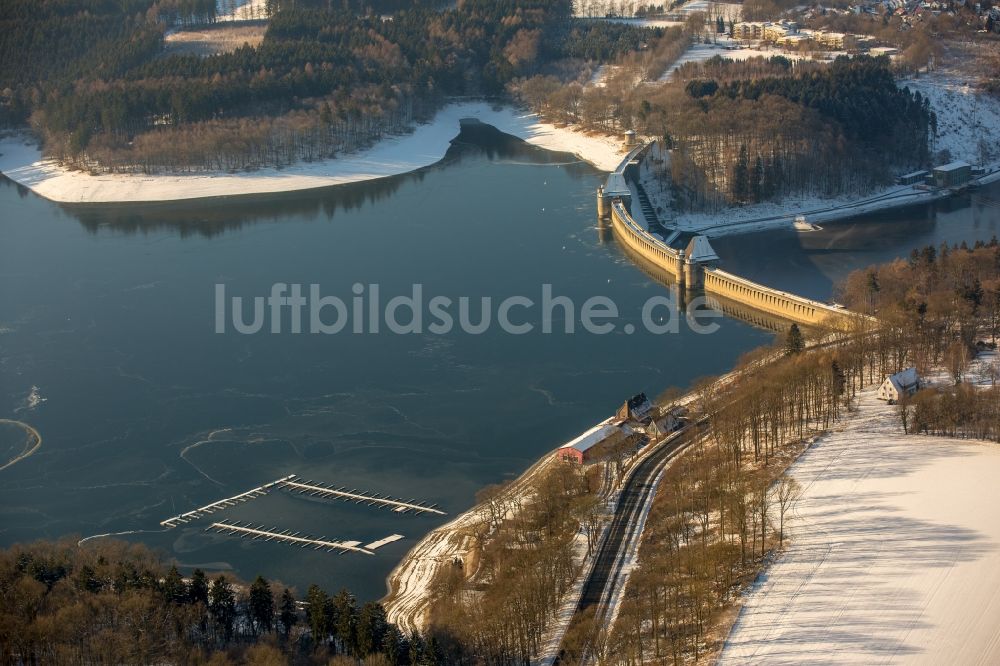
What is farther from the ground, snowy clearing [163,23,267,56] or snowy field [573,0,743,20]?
snowy field [573,0,743,20]

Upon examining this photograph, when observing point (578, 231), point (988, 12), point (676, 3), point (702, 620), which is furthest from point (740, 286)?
point (676, 3)

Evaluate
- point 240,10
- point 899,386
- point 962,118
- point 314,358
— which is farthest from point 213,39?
point 899,386

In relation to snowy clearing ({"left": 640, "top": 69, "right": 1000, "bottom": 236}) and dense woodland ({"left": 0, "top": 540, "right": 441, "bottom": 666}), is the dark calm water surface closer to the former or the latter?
snowy clearing ({"left": 640, "top": 69, "right": 1000, "bottom": 236})

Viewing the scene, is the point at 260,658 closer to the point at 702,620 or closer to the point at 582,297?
→ the point at 702,620

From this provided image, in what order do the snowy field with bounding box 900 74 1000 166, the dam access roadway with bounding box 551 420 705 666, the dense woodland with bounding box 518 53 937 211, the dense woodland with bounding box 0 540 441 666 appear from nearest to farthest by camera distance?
the dense woodland with bounding box 0 540 441 666, the dam access roadway with bounding box 551 420 705 666, the dense woodland with bounding box 518 53 937 211, the snowy field with bounding box 900 74 1000 166

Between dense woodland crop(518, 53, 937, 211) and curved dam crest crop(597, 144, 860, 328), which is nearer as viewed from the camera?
curved dam crest crop(597, 144, 860, 328)

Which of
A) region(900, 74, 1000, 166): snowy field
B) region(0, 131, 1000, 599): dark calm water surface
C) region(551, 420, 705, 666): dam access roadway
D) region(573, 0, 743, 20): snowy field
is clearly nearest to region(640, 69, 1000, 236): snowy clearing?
region(900, 74, 1000, 166): snowy field
